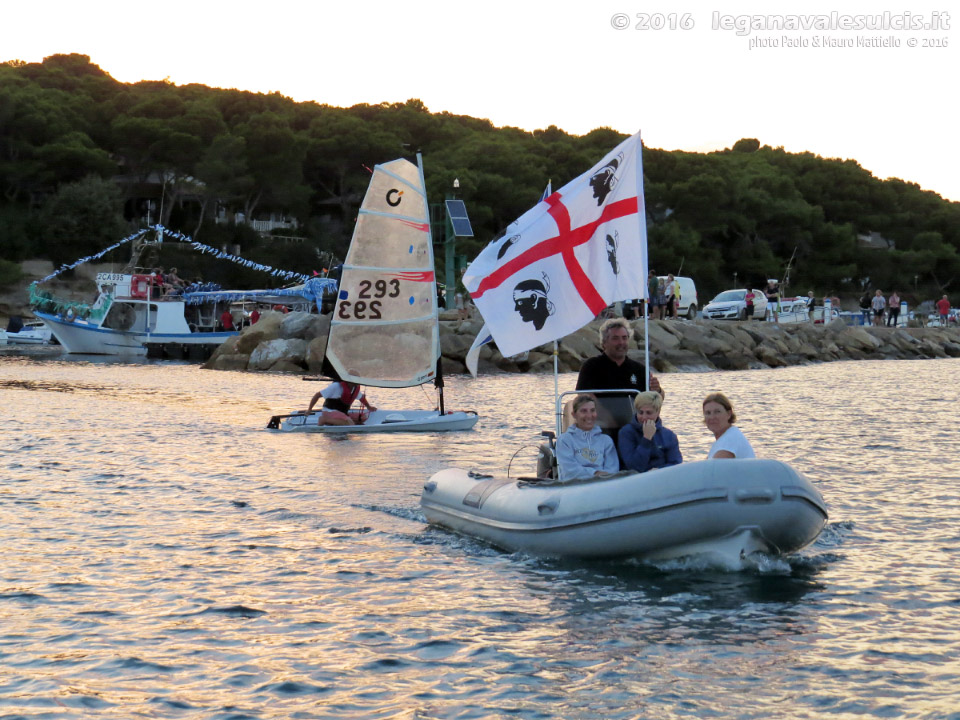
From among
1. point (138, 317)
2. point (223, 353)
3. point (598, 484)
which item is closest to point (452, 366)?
point (223, 353)

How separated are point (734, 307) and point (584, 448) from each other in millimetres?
42348

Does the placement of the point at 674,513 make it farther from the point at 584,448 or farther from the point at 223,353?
the point at 223,353

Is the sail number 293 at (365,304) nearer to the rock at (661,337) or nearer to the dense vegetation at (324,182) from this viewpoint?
the rock at (661,337)

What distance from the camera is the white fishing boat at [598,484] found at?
874 centimetres

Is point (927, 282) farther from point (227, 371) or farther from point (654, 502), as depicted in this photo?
point (654, 502)

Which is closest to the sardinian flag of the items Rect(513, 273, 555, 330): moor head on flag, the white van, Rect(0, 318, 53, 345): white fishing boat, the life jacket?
Rect(513, 273, 555, 330): moor head on flag

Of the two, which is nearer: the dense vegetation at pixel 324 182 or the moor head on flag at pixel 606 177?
the moor head on flag at pixel 606 177

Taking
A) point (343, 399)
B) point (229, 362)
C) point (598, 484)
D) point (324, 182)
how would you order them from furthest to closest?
point (324, 182) < point (229, 362) < point (343, 399) < point (598, 484)

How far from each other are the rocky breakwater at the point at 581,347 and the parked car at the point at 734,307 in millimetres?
2559

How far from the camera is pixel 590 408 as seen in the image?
9.84 metres

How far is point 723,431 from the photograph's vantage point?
9.36 m

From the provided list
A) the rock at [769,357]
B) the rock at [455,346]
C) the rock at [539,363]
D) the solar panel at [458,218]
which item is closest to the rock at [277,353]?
the rock at [455,346]

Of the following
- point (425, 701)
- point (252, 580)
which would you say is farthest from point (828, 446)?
point (425, 701)

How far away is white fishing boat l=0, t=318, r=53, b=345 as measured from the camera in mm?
58088
